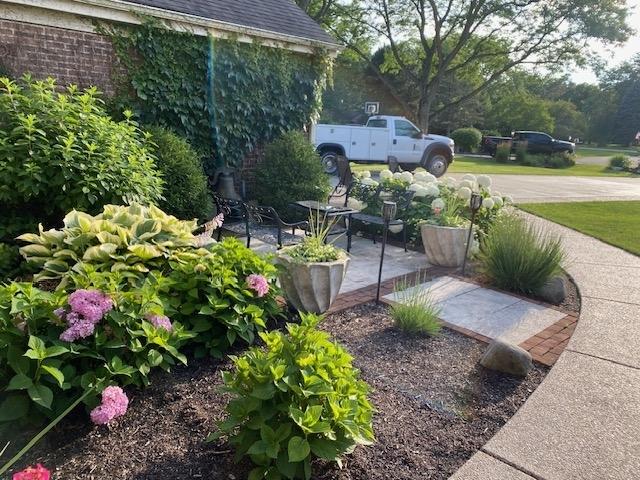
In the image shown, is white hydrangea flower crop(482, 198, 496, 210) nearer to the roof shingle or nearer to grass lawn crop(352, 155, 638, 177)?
the roof shingle

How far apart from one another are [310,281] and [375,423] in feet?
4.27

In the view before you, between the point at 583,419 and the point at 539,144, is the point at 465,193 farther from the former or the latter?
the point at 539,144

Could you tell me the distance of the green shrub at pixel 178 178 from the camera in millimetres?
5430

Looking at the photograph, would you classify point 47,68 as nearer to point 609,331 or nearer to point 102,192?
point 102,192

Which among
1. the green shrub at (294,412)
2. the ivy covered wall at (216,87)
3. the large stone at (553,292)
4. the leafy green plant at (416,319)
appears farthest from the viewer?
the ivy covered wall at (216,87)

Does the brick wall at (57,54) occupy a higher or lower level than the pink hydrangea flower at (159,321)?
higher

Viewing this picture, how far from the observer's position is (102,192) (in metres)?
3.97

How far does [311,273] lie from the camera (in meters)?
3.38

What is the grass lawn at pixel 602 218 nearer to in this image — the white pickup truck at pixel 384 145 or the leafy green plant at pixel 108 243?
the white pickup truck at pixel 384 145

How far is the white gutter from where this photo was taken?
5.26 metres

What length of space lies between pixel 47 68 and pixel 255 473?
224 inches

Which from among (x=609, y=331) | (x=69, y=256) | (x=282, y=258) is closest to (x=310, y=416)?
(x=282, y=258)

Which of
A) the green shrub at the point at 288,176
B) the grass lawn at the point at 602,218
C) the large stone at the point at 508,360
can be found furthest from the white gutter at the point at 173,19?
the large stone at the point at 508,360

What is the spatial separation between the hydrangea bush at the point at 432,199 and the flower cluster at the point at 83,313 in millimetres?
4095
